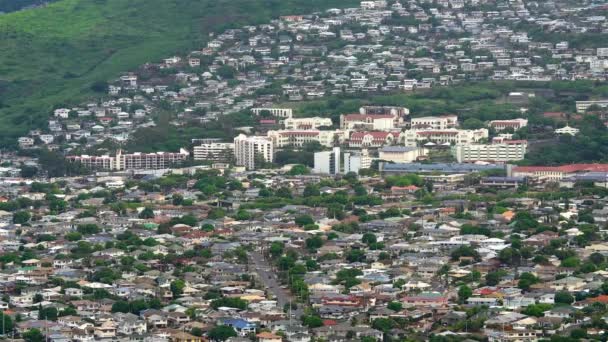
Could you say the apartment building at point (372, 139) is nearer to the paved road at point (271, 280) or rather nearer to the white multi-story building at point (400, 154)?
the white multi-story building at point (400, 154)

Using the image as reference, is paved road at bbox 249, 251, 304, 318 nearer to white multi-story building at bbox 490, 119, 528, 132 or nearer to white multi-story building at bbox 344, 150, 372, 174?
white multi-story building at bbox 344, 150, 372, 174

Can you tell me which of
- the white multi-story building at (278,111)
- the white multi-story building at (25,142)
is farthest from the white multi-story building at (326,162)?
the white multi-story building at (25,142)

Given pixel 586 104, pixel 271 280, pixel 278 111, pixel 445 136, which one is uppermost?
pixel 586 104

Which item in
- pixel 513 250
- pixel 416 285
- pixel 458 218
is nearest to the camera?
pixel 416 285

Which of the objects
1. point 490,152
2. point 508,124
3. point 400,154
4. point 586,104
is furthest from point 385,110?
point 490,152

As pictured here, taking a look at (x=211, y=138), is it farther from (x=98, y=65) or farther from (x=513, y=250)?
(x=513, y=250)

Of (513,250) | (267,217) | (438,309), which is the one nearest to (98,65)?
(267,217)

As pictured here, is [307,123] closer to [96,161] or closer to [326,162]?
[326,162]
